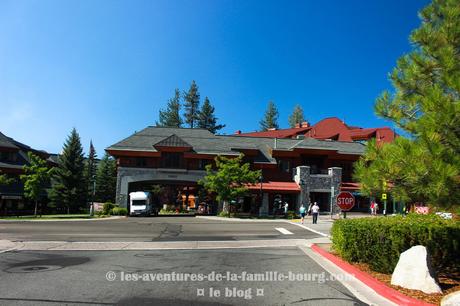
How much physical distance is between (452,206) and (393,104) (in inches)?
110

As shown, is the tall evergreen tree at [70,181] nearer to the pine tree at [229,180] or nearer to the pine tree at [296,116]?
the pine tree at [229,180]

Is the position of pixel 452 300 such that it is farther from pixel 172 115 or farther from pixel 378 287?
pixel 172 115

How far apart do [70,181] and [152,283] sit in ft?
149

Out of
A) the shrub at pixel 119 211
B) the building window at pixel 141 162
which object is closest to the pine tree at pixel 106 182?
the building window at pixel 141 162

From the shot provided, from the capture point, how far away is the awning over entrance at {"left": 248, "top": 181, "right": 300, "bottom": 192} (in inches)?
1743

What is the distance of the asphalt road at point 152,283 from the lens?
780cm

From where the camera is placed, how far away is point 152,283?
918 cm

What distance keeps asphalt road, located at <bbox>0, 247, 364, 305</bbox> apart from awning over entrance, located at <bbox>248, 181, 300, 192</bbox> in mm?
30182

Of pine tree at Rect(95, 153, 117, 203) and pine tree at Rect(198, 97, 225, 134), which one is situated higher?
pine tree at Rect(198, 97, 225, 134)

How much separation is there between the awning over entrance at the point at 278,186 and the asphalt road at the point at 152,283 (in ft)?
99.0

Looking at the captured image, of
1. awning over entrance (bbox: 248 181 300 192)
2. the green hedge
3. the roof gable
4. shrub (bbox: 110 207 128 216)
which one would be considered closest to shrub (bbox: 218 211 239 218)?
awning over entrance (bbox: 248 181 300 192)

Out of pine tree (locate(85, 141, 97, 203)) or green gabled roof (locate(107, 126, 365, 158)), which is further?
pine tree (locate(85, 141, 97, 203))

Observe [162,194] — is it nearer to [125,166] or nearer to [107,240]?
[125,166]

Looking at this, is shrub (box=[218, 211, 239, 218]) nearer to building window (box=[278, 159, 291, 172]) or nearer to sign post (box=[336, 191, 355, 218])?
building window (box=[278, 159, 291, 172])
